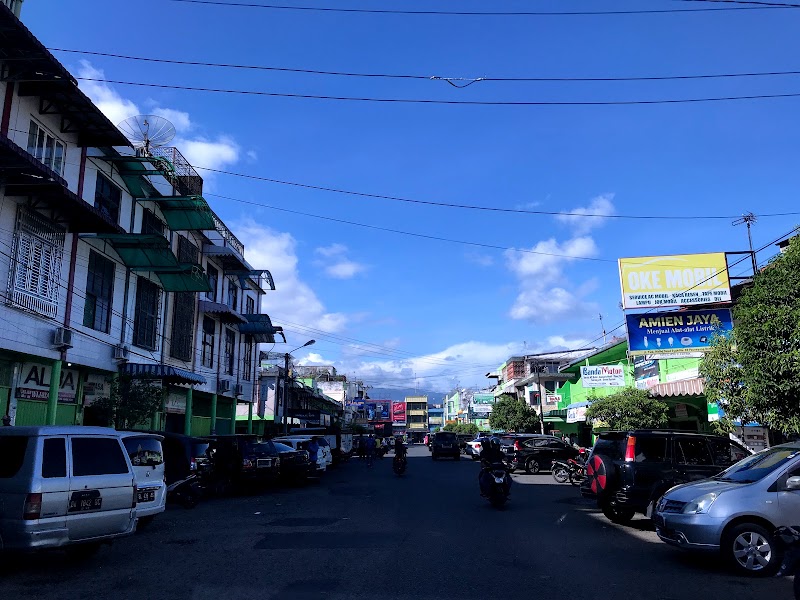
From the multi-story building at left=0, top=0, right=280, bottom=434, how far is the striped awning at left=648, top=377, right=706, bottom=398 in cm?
1853

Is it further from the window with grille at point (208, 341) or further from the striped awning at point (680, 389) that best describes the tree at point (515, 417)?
the window with grille at point (208, 341)

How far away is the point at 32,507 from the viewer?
6.92 meters

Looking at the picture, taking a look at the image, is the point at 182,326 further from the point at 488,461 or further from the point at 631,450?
the point at 631,450

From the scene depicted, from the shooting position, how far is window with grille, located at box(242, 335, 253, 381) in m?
38.6

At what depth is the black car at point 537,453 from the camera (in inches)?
1071

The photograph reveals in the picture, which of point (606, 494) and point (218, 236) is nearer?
point (606, 494)

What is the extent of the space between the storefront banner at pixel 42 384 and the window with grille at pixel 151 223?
261 inches

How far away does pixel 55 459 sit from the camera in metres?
7.39

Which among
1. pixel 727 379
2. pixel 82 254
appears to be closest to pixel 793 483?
pixel 727 379

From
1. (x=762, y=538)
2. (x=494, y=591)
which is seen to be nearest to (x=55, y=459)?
(x=494, y=591)

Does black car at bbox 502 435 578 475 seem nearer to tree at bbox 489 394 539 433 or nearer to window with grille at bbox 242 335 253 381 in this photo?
window with grille at bbox 242 335 253 381

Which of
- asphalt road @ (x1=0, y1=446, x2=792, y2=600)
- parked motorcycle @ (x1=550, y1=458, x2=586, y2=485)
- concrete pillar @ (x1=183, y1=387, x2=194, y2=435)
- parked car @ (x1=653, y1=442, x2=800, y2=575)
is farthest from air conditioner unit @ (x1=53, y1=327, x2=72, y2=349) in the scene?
parked motorcycle @ (x1=550, y1=458, x2=586, y2=485)

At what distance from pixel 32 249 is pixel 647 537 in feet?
53.5

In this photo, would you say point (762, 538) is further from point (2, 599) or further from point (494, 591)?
point (2, 599)
